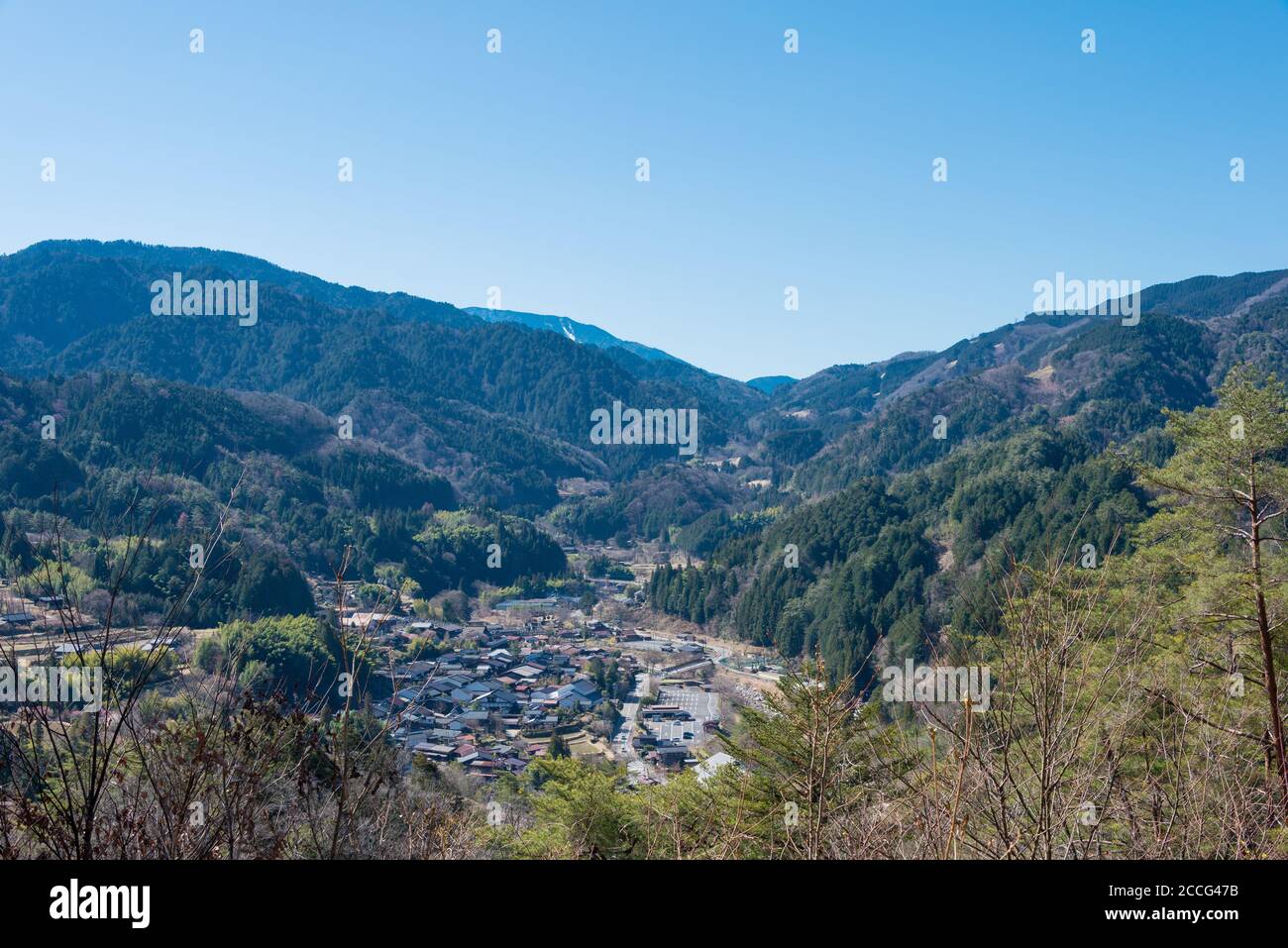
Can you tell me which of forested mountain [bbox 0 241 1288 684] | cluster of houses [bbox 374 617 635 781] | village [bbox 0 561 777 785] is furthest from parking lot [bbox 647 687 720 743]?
forested mountain [bbox 0 241 1288 684]

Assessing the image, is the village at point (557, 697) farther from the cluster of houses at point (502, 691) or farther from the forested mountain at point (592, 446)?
the forested mountain at point (592, 446)

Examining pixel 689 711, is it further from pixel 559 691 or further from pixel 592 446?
pixel 592 446

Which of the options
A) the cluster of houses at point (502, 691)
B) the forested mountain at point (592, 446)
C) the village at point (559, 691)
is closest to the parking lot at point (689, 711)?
the village at point (559, 691)

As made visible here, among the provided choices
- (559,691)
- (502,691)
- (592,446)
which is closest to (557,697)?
(559,691)

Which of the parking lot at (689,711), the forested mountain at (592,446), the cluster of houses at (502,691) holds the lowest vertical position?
the parking lot at (689,711)
